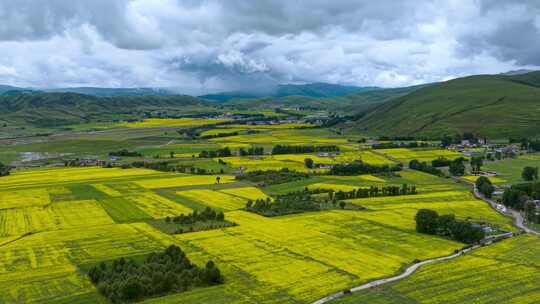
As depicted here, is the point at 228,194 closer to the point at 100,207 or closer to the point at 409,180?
the point at 100,207

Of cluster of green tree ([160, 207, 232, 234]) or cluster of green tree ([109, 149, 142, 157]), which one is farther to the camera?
cluster of green tree ([109, 149, 142, 157])

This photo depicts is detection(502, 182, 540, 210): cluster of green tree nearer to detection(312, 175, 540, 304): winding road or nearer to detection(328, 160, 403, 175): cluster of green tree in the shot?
detection(312, 175, 540, 304): winding road

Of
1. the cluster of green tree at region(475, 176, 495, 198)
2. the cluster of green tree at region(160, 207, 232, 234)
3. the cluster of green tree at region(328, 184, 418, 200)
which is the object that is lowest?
the cluster of green tree at region(160, 207, 232, 234)

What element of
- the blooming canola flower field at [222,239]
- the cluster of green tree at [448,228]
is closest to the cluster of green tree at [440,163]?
the blooming canola flower field at [222,239]

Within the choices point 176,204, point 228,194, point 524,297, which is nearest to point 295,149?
point 228,194

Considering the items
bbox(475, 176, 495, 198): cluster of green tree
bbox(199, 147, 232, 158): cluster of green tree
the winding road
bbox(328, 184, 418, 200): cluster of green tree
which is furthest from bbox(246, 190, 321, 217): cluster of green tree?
bbox(199, 147, 232, 158): cluster of green tree
